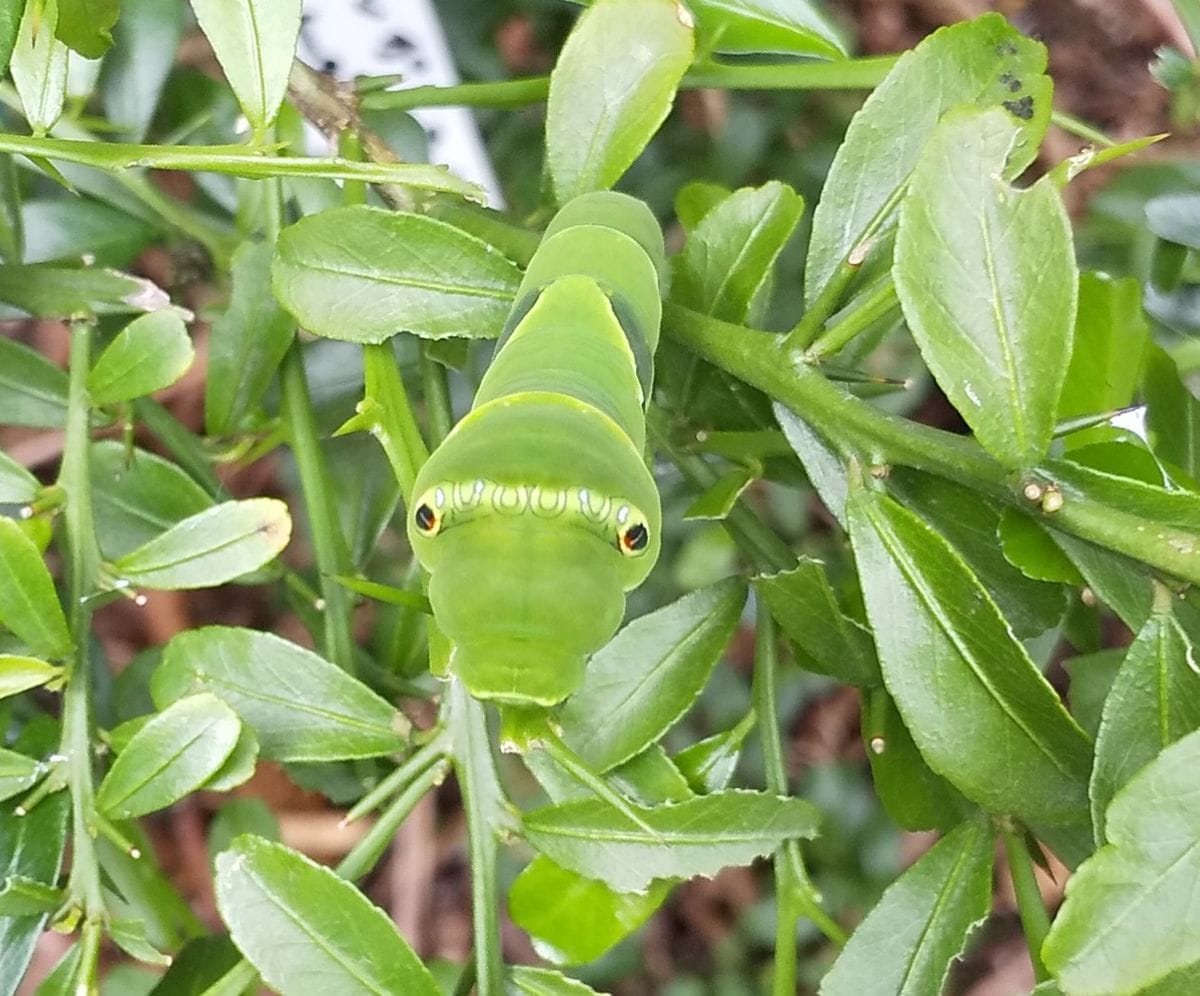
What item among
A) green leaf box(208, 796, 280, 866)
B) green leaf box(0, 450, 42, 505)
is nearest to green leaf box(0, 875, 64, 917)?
green leaf box(0, 450, 42, 505)

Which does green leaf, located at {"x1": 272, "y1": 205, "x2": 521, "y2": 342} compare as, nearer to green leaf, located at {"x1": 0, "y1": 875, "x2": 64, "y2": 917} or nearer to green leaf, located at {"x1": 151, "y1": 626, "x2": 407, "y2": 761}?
green leaf, located at {"x1": 151, "y1": 626, "x2": 407, "y2": 761}

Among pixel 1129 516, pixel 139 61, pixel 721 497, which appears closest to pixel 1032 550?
pixel 1129 516

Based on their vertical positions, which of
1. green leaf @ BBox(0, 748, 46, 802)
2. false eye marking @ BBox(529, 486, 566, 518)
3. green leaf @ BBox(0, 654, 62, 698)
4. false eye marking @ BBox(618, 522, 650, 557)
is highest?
false eye marking @ BBox(529, 486, 566, 518)

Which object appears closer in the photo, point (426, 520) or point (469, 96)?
point (426, 520)

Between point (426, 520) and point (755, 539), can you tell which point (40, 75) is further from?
point (755, 539)

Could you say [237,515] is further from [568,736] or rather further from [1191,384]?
[1191,384]

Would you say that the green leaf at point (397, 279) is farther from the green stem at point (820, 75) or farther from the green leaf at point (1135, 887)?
the green leaf at point (1135, 887)
